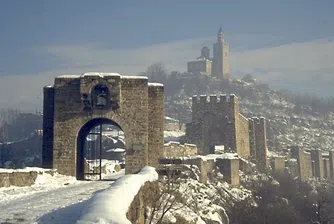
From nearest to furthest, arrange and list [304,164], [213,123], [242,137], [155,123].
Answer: [155,123], [213,123], [242,137], [304,164]

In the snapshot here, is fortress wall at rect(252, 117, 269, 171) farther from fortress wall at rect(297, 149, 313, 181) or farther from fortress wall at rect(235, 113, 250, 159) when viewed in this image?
fortress wall at rect(297, 149, 313, 181)

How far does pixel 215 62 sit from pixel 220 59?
194 cm

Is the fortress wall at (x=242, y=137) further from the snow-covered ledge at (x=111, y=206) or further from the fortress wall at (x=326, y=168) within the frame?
the snow-covered ledge at (x=111, y=206)

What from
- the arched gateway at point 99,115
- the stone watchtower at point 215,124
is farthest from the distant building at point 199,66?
the arched gateway at point 99,115

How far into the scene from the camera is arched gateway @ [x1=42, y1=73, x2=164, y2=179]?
787 inches

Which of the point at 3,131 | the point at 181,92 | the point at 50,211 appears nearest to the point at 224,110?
the point at 50,211

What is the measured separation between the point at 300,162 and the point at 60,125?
42.9 meters

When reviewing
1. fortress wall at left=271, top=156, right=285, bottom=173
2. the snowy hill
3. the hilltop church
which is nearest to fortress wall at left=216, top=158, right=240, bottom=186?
fortress wall at left=271, top=156, right=285, bottom=173

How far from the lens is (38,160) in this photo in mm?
52625

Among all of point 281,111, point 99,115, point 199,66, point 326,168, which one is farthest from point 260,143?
point 199,66

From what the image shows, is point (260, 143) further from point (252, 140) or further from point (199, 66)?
point (199, 66)

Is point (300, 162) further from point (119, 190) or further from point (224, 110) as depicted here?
point (119, 190)

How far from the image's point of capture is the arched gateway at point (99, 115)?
20000 millimetres

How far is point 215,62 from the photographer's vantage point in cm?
14850
